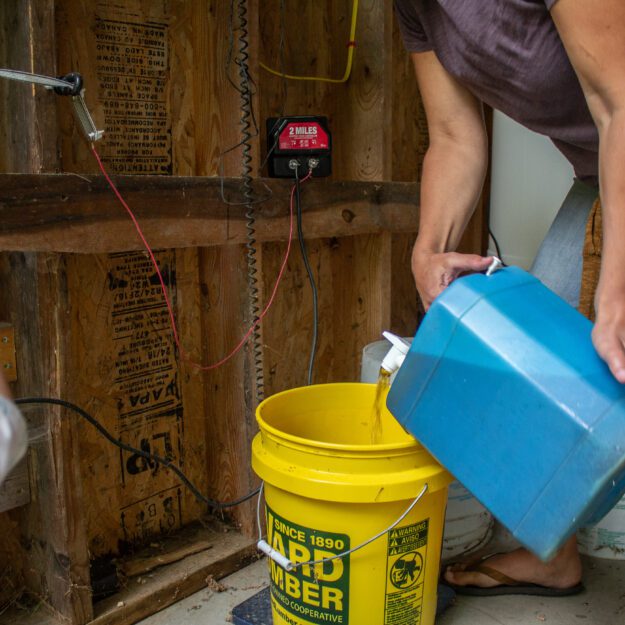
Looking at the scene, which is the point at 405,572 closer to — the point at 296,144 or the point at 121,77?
the point at 296,144

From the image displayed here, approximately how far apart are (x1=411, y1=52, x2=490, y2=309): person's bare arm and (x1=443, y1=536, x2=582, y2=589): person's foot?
69cm

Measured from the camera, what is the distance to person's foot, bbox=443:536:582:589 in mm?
1466

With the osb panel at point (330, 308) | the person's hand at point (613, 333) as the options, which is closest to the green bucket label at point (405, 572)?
the person's hand at point (613, 333)

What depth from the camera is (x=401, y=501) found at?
1133 millimetres

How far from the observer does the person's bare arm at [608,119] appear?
34.2 inches

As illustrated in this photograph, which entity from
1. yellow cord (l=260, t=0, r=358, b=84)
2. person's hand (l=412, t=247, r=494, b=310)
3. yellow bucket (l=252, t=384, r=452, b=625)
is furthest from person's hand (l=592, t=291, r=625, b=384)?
yellow cord (l=260, t=0, r=358, b=84)

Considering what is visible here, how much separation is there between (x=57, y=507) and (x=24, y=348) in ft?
0.98

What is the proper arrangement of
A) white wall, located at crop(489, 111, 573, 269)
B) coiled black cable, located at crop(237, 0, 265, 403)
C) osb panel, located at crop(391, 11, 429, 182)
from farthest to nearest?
white wall, located at crop(489, 111, 573, 269) → osb panel, located at crop(391, 11, 429, 182) → coiled black cable, located at crop(237, 0, 265, 403)

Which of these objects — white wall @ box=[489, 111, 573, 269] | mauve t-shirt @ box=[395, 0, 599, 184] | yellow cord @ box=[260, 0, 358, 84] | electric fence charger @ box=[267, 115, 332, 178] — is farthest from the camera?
white wall @ box=[489, 111, 573, 269]

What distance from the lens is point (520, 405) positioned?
939mm

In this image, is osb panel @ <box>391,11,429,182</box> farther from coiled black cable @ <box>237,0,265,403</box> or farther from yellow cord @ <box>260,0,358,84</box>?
coiled black cable @ <box>237,0,265,403</box>

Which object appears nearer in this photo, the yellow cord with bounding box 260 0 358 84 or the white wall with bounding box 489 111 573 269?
the yellow cord with bounding box 260 0 358 84

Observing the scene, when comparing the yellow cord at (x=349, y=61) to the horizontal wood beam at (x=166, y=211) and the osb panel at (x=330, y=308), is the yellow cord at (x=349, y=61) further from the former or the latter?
the osb panel at (x=330, y=308)

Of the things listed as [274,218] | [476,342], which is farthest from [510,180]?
[476,342]
